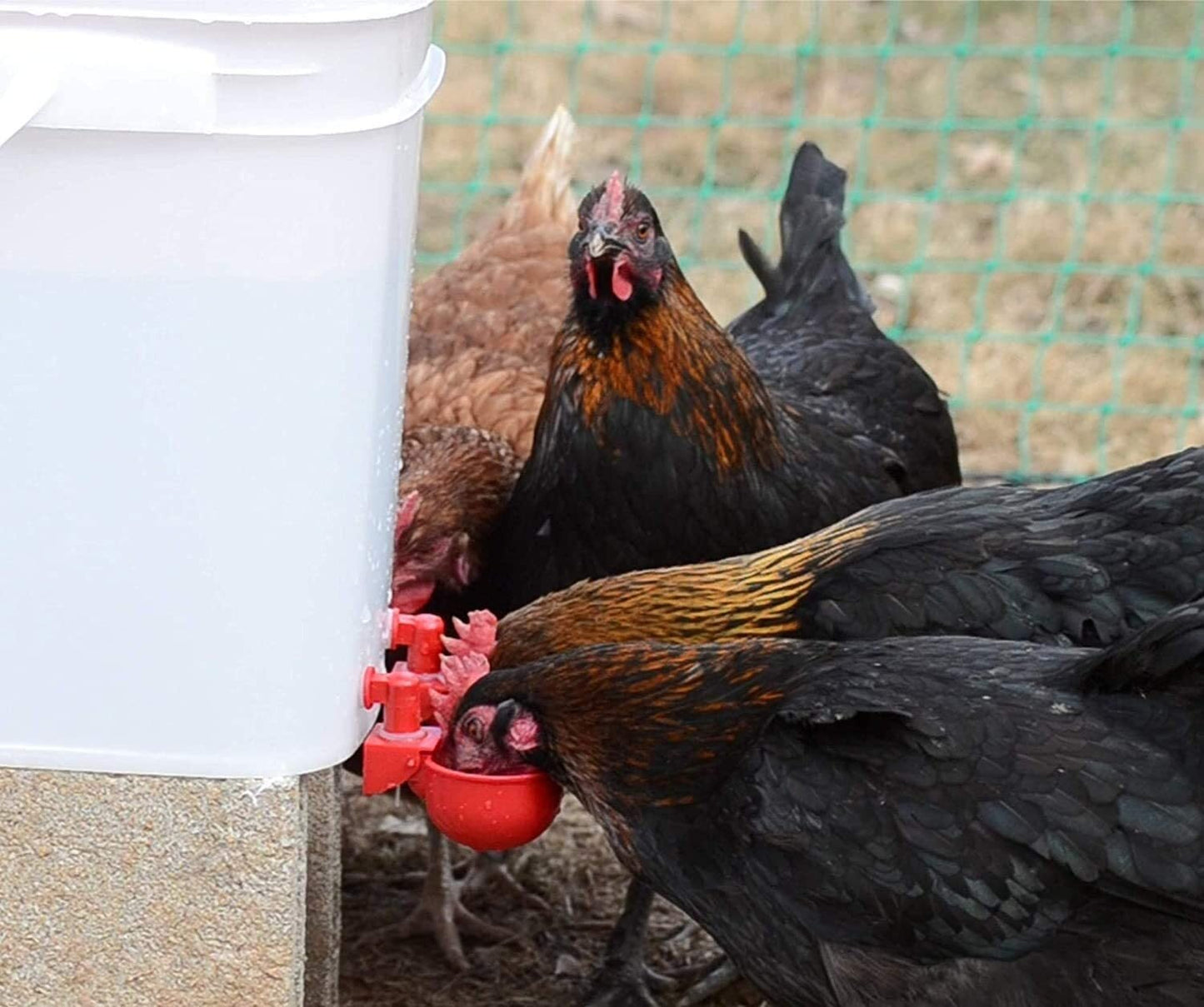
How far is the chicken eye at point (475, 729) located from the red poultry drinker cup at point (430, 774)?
0.04m

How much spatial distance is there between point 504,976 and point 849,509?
0.94 meters

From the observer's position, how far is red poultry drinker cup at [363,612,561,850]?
2.38 metres

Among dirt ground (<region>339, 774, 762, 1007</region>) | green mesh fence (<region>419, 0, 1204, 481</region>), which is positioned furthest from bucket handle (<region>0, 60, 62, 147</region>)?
green mesh fence (<region>419, 0, 1204, 481</region>)

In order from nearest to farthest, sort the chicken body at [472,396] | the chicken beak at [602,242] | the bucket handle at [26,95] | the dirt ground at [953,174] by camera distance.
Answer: the bucket handle at [26,95] → the chicken beak at [602,242] → the chicken body at [472,396] → the dirt ground at [953,174]

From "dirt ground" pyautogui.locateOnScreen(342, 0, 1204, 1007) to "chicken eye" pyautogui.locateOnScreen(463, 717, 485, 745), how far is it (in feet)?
8.65

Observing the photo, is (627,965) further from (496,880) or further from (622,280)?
(622,280)

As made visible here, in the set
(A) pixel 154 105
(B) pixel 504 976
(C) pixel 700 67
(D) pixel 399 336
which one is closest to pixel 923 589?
(D) pixel 399 336

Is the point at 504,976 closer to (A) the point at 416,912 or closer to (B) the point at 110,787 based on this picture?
(A) the point at 416,912

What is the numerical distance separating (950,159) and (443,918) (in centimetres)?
359

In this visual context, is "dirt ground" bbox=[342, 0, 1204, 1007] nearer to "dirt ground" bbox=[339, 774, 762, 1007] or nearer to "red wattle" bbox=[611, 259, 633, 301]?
"dirt ground" bbox=[339, 774, 762, 1007]

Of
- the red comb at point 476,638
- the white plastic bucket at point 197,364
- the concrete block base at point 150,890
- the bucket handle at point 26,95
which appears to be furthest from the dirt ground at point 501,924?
the bucket handle at point 26,95

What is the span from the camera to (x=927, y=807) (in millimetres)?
2250

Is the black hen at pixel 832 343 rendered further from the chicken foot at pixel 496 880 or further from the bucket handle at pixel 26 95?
the bucket handle at pixel 26 95

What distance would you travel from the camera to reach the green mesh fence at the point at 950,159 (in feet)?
17.0
